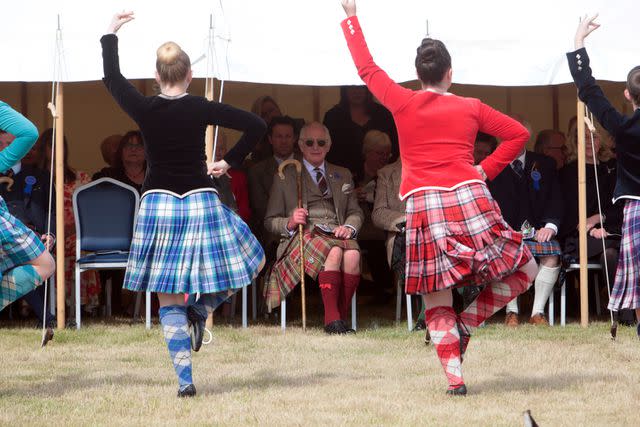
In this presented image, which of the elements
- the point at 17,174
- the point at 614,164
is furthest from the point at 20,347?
the point at 614,164

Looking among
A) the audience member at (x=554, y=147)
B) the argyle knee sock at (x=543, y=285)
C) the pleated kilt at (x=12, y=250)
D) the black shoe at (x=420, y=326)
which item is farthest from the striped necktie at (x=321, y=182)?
the pleated kilt at (x=12, y=250)

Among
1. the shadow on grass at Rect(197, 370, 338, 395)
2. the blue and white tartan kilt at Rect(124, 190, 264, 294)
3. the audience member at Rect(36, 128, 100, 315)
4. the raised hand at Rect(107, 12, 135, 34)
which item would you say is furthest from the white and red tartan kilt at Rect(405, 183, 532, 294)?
the audience member at Rect(36, 128, 100, 315)

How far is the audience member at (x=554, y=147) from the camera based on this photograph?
30.9ft

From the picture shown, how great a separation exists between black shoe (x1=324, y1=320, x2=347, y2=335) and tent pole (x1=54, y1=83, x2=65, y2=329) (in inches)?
67.7

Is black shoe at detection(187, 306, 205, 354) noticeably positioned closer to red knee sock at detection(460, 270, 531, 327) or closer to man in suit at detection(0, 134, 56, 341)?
red knee sock at detection(460, 270, 531, 327)

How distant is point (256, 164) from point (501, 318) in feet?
6.81

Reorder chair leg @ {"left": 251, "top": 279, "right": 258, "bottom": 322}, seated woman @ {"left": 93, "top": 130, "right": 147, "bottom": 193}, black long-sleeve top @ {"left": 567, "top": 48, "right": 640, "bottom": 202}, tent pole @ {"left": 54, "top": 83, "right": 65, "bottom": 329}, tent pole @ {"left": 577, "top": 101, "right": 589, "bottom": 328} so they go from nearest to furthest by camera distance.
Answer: black long-sleeve top @ {"left": 567, "top": 48, "right": 640, "bottom": 202} → tent pole @ {"left": 54, "top": 83, "right": 65, "bottom": 329} → tent pole @ {"left": 577, "top": 101, "right": 589, "bottom": 328} → chair leg @ {"left": 251, "top": 279, "right": 258, "bottom": 322} → seated woman @ {"left": 93, "top": 130, "right": 147, "bottom": 193}

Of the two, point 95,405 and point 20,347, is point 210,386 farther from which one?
point 20,347

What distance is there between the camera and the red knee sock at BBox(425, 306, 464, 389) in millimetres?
5047

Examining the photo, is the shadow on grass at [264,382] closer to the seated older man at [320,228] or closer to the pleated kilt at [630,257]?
the pleated kilt at [630,257]

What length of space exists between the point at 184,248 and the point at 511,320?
3.54 metres

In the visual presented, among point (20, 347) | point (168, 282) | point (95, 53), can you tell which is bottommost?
point (20, 347)

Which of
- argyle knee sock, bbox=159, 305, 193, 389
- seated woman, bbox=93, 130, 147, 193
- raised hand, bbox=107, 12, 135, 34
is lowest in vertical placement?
argyle knee sock, bbox=159, 305, 193, 389

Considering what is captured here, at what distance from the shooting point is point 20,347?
23.2 ft
